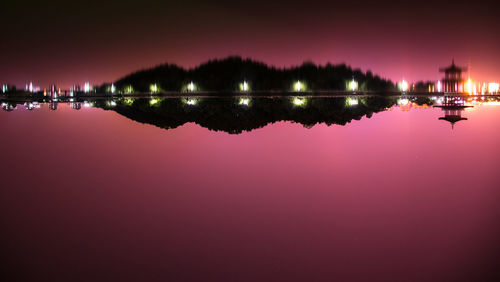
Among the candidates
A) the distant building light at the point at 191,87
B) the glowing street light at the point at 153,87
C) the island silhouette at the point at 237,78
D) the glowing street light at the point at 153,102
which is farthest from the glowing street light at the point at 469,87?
the glowing street light at the point at 153,87

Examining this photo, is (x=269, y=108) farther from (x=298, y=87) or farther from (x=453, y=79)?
(x=453, y=79)

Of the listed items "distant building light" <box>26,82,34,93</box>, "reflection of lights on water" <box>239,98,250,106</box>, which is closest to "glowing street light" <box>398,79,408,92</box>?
"reflection of lights on water" <box>239,98,250,106</box>

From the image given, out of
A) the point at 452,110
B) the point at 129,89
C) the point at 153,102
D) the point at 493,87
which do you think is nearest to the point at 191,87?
the point at 153,102

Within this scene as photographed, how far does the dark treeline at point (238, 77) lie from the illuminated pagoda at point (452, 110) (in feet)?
9.20

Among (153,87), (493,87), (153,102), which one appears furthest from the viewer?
(153,87)

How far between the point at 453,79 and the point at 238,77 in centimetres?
780

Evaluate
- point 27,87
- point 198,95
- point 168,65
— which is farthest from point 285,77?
point 27,87

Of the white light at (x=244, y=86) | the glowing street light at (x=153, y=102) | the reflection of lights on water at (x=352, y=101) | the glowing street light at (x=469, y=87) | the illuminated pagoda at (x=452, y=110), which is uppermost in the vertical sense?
the white light at (x=244, y=86)

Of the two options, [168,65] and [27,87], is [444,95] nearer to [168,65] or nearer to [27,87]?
[168,65]

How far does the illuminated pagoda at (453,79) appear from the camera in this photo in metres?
15.2

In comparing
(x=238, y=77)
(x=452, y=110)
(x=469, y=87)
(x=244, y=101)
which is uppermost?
(x=238, y=77)

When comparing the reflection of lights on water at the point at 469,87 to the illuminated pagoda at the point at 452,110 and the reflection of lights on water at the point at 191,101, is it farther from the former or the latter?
the reflection of lights on water at the point at 191,101

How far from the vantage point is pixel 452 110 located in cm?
1565

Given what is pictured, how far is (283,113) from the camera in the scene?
16109 millimetres
